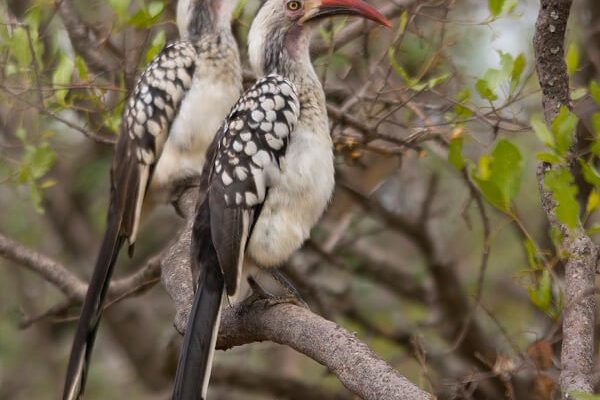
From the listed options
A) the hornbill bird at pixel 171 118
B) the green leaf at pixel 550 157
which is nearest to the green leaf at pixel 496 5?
the green leaf at pixel 550 157

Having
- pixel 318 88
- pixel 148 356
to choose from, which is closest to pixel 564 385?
pixel 318 88

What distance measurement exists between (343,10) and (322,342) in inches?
47.5

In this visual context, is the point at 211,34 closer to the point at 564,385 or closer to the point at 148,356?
the point at 148,356

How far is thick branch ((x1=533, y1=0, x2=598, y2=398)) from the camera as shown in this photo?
1700 millimetres

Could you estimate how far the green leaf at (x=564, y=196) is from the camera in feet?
5.51

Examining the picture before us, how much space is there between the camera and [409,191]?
477cm

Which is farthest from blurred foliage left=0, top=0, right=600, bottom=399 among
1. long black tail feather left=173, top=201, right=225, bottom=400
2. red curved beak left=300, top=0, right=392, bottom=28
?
long black tail feather left=173, top=201, right=225, bottom=400

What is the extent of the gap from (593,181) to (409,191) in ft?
9.97

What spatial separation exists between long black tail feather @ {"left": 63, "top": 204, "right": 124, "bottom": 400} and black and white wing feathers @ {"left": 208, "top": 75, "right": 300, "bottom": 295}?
1.44ft

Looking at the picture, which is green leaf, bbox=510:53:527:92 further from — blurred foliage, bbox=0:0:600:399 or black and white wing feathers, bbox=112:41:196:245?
black and white wing feathers, bbox=112:41:196:245

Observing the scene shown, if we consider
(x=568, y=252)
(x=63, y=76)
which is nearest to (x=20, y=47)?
(x=63, y=76)

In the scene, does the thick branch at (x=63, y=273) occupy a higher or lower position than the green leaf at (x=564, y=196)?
lower

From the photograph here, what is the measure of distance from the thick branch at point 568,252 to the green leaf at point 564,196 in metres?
0.06

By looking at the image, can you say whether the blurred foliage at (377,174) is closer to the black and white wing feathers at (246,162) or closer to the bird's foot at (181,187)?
the bird's foot at (181,187)
